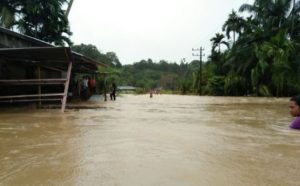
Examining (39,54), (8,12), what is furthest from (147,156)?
(8,12)

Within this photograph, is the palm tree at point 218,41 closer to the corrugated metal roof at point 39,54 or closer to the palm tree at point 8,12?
the palm tree at point 8,12

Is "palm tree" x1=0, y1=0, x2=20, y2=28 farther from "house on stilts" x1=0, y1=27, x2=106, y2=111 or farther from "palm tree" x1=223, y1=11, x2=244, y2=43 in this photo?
"palm tree" x1=223, y1=11, x2=244, y2=43

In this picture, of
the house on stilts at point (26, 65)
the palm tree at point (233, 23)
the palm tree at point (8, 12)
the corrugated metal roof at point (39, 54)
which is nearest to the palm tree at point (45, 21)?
the palm tree at point (8, 12)

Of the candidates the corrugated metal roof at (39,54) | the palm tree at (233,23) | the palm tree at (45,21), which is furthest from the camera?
the palm tree at (233,23)

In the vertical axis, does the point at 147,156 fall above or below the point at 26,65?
below

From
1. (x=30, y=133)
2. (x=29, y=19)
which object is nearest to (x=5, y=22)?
(x=29, y=19)

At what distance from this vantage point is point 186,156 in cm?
507

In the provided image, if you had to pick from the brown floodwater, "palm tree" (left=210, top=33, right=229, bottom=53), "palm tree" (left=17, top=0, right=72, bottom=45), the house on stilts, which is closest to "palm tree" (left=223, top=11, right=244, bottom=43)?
"palm tree" (left=210, top=33, right=229, bottom=53)

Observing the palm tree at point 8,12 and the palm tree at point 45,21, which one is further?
the palm tree at point 45,21

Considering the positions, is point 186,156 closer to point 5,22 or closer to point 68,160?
point 68,160

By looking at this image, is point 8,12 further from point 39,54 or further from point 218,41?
point 218,41

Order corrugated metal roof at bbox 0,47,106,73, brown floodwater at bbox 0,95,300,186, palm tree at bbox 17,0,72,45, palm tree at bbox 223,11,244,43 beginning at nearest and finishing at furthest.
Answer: brown floodwater at bbox 0,95,300,186 < corrugated metal roof at bbox 0,47,106,73 < palm tree at bbox 17,0,72,45 < palm tree at bbox 223,11,244,43

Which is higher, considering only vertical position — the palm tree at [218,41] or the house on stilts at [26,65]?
the palm tree at [218,41]

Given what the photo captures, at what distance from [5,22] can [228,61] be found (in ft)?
75.1
